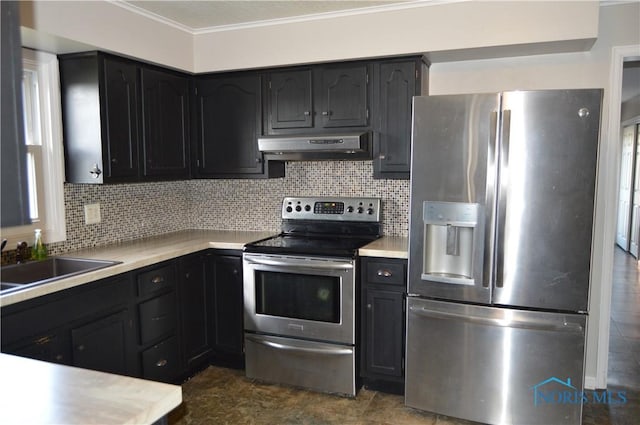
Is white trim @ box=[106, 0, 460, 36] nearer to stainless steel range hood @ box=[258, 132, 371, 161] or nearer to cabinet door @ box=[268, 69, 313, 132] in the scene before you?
cabinet door @ box=[268, 69, 313, 132]

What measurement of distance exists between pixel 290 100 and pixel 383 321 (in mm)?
1615

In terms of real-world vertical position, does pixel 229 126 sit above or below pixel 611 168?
above

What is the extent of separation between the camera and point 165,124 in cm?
334

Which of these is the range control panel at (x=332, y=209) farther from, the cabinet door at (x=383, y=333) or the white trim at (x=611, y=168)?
the white trim at (x=611, y=168)

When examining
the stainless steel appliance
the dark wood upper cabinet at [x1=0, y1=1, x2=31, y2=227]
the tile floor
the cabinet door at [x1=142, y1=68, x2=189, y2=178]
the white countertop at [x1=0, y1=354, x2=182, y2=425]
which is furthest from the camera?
the cabinet door at [x1=142, y1=68, x2=189, y2=178]

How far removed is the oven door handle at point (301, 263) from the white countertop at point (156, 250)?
0.46 feet

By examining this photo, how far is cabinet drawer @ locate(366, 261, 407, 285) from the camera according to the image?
290 cm

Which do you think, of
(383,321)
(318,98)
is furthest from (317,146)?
(383,321)

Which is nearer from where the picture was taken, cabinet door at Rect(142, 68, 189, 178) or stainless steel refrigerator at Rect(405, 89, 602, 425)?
stainless steel refrigerator at Rect(405, 89, 602, 425)

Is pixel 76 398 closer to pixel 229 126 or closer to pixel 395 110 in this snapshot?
pixel 395 110

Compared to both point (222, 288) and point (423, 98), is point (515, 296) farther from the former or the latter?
point (222, 288)

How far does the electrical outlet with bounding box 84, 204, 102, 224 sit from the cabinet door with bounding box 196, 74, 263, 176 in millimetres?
784

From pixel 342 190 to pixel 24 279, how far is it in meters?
2.09

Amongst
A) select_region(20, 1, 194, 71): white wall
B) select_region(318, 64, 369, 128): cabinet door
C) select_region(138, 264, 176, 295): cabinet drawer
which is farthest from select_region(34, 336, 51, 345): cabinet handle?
select_region(318, 64, 369, 128): cabinet door
